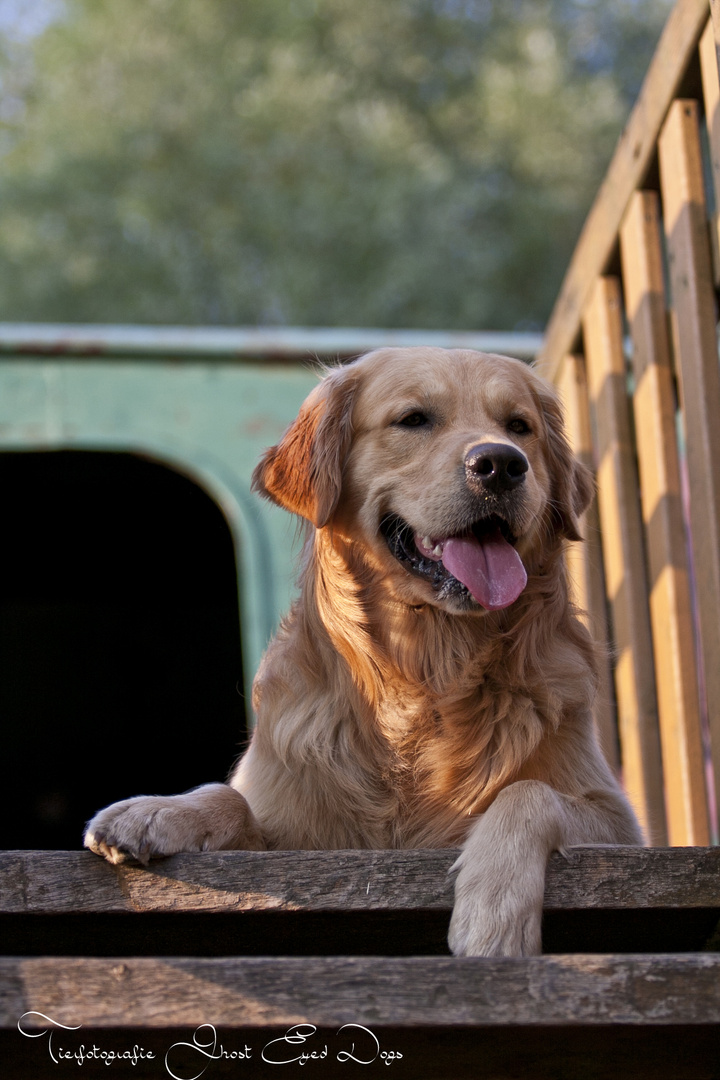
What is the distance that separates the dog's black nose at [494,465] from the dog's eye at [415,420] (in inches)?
10.2

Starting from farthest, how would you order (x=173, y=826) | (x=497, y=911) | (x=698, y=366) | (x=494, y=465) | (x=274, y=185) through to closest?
(x=274, y=185)
(x=698, y=366)
(x=494, y=465)
(x=173, y=826)
(x=497, y=911)

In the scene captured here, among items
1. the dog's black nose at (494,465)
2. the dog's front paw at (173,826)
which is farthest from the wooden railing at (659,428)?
the dog's front paw at (173,826)

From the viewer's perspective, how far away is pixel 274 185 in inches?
648

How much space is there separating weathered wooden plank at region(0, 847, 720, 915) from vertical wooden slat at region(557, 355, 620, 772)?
1.74m

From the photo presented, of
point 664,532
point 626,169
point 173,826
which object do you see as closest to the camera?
point 173,826

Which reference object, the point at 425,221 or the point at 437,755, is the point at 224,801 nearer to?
the point at 437,755

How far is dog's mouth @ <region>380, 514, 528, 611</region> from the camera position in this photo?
2549 millimetres

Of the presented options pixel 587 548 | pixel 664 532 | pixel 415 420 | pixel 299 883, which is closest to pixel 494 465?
pixel 415 420

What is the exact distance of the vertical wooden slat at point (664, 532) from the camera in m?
3.09

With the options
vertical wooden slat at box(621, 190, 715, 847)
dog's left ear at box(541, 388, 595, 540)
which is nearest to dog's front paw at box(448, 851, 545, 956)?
dog's left ear at box(541, 388, 595, 540)

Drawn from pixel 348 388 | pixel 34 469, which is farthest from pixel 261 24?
pixel 348 388

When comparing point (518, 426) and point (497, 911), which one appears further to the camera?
point (518, 426)

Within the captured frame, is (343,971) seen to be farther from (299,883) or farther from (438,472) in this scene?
A: (438,472)

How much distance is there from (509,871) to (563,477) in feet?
4.31
